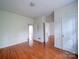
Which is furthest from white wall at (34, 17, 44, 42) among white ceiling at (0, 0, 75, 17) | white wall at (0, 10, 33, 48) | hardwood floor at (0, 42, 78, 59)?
hardwood floor at (0, 42, 78, 59)

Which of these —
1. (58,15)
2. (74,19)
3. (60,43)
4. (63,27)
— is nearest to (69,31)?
(63,27)

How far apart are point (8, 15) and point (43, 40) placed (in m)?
4.03

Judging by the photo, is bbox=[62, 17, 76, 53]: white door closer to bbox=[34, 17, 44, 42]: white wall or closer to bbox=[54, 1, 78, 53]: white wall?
bbox=[54, 1, 78, 53]: white wall

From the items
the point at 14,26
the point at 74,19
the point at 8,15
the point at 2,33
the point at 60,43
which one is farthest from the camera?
the point at 14,26

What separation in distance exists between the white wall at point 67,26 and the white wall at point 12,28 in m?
3.69

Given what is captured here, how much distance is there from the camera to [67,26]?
4191 millimetres

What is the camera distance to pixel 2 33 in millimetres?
5273

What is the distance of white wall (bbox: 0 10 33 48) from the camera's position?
5.31 metres

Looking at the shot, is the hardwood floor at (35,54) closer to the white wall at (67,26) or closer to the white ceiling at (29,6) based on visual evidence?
the white wall at (67,26)

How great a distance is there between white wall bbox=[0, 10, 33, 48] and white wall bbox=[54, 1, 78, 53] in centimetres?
369

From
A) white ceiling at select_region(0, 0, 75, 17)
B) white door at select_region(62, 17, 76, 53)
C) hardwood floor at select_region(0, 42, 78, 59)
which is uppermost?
white ceiling at select_region(0, 0, 75, 17)

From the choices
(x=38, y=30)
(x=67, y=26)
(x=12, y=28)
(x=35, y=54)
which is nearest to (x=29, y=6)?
(x=12, y=28)

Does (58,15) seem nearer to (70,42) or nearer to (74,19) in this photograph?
(74,19)

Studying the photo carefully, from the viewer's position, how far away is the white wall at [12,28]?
17.4 ft
